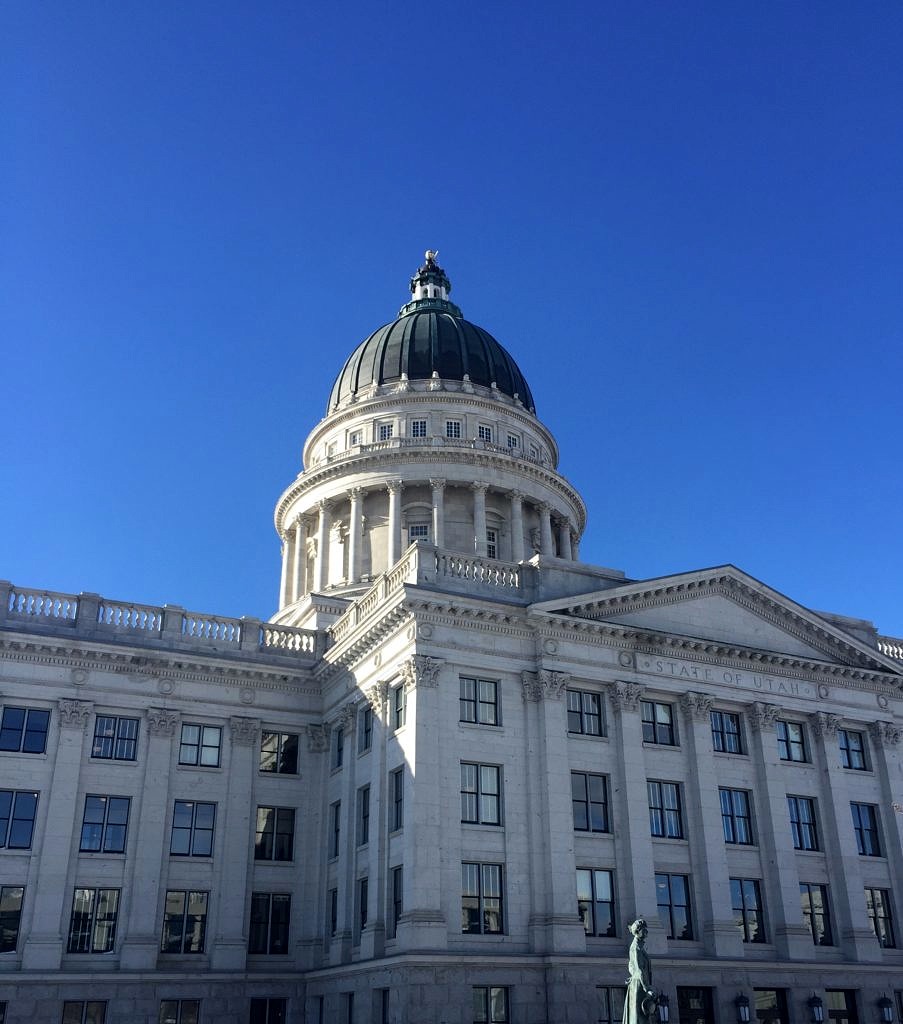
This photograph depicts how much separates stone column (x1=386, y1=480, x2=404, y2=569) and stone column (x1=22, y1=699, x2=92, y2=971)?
21.7m

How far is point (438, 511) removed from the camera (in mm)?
61781

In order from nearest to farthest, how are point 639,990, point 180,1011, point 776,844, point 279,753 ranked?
1. point 639,990
2. point 180,1011
3. point 776,844
4. point 279,753

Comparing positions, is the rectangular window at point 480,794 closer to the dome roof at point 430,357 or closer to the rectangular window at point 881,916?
the rectangular window at point 881,916

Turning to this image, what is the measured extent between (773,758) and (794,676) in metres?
3.87

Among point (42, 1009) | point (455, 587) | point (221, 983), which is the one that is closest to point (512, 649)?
point (455, 587)

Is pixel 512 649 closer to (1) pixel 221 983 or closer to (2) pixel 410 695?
(2) pixel 410 695

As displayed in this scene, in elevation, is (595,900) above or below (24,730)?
below

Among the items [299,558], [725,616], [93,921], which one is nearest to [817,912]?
[725,616]

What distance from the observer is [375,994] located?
36125 mm

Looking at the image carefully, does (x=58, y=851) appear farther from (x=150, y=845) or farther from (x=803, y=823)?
(x=803, y=823)

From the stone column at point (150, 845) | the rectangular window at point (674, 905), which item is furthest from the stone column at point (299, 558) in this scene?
the rectangular window at point (674, 905)

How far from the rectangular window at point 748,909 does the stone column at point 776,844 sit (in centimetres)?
30

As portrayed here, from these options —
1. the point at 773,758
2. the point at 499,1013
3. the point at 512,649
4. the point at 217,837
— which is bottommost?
the point at 499,1013

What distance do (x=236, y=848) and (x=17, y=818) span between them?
8.21 meters
